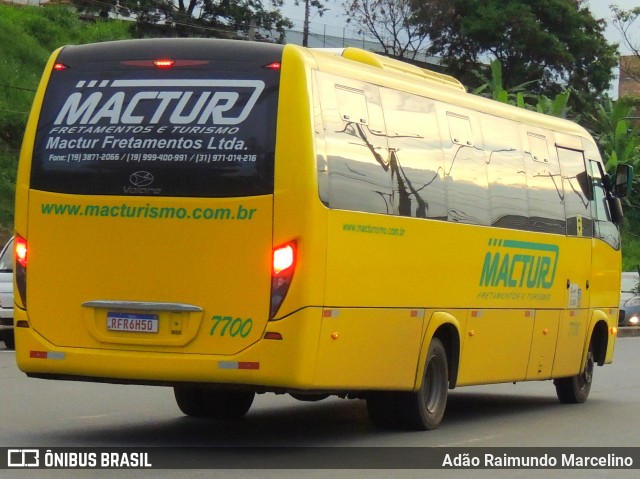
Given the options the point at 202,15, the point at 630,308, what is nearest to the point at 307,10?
the point at 202,15

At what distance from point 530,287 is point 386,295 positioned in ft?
11.5

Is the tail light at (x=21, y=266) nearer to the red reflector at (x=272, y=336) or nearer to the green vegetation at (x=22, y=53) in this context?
the red reflector at (x=272, y=336)

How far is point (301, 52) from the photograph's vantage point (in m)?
10.4

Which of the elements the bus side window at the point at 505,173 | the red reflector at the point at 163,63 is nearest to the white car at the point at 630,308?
the bus side window at the point at 505,173

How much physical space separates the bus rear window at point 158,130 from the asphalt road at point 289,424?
2.05 metres

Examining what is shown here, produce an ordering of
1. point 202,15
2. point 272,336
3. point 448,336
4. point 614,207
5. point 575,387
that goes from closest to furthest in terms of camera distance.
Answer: point 272,336
point 448,336
point 575,387
point 614,207
point 202,15

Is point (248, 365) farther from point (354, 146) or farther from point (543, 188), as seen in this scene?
point (543, 188)

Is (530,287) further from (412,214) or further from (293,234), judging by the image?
(293,234)

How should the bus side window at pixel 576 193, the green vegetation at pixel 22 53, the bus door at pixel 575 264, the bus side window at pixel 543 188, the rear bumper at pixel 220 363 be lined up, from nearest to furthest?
the rear bumper at pixel 220 363
the bus side window at pixel 543 188
the bus door at pixel 575 264
the bus side window at pixel 576 193
the green vegetation at pixel 22 53

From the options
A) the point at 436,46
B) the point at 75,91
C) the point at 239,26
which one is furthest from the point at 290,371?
the point at 436,46

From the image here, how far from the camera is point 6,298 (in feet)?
75.2

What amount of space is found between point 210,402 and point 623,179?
6.55 m

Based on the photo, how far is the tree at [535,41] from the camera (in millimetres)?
63156

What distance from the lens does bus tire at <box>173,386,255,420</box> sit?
12.8m
